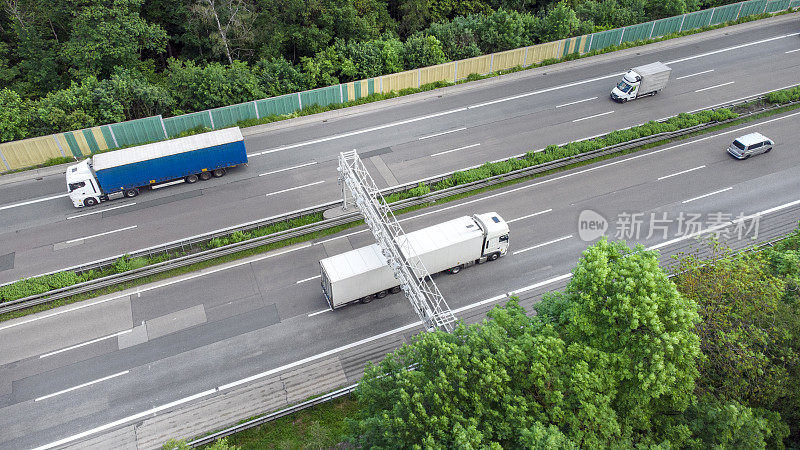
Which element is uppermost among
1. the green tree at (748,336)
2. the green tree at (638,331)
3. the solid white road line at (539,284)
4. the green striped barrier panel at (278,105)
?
the green tree at (638,331)

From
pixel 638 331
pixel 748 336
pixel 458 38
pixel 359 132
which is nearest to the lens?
pixel 638 331

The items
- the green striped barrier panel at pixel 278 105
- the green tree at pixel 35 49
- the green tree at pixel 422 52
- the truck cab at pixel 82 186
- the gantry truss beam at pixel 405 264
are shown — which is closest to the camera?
the gantry truss beam at pixel 405 264

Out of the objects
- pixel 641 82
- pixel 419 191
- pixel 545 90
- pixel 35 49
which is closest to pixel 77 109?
pixel 35 49

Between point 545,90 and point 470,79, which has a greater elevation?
point 470,79

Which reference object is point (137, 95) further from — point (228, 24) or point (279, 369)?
point (279, 369)

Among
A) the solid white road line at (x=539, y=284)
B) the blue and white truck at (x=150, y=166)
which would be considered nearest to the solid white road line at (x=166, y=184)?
the blue and white truck at (x=150, y=166)

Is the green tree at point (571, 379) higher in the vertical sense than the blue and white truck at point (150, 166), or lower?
higher

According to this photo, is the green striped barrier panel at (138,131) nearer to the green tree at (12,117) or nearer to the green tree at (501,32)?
the green tree at (12,117)

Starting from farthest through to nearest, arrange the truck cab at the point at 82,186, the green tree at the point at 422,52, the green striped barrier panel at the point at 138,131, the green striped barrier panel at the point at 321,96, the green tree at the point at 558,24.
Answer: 1. the green tree at the point at 558,24
2. the green tree at the point at 422,52
3. the green striped barrier panel at the point at 321,96
4. the green striped barrier panel at the point at 138,131
5. the truck cab at the point at 82,186
